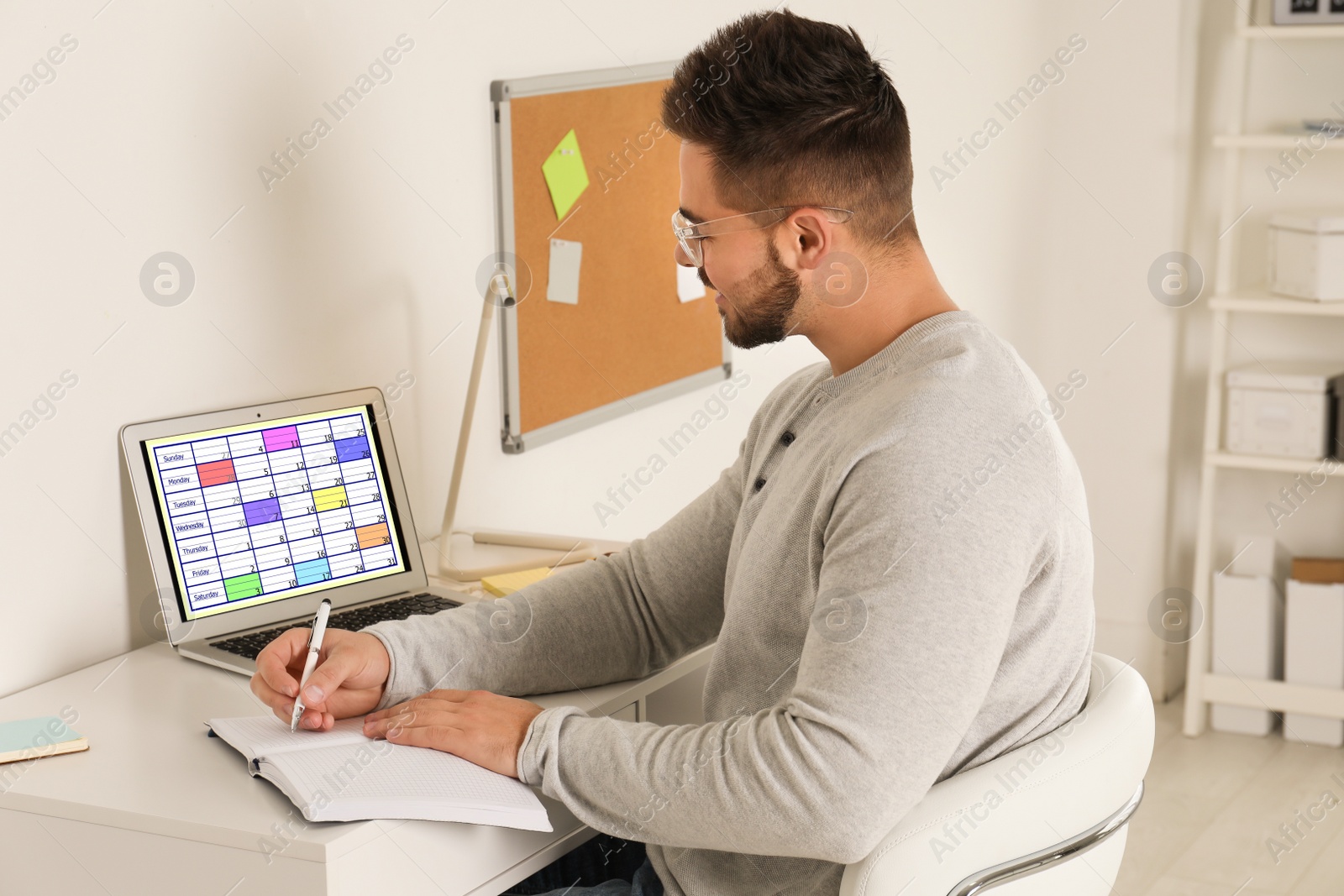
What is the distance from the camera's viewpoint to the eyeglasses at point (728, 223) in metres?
1.22

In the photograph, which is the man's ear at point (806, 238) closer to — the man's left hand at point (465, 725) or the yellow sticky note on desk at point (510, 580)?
the man's left hand at point (465, 725)

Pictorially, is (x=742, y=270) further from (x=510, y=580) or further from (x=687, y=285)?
(x=687, y=285)

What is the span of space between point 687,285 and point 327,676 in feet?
4.44

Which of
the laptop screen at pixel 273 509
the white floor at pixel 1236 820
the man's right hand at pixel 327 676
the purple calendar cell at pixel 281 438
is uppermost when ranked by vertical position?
the purple calendar cell at pixel 281 438

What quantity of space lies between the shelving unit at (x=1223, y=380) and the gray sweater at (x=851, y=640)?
6.78ft

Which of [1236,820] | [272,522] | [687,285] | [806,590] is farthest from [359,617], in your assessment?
[1236,820]

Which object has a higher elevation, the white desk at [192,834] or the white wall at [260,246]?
the white wall at [260,246]

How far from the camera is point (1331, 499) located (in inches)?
125

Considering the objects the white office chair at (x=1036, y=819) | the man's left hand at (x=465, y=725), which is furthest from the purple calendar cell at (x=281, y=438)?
the white office chair at (x=1036, y=819)

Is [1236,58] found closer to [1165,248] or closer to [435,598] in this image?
[1165,248]

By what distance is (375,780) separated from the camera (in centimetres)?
109

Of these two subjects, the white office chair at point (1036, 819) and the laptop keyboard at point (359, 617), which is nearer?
the white office chair at point (1036, 819)

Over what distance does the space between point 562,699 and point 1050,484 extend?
0.56 m

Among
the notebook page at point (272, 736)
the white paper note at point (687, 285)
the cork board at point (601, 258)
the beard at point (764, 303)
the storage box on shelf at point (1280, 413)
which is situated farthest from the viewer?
the storage box on shelf at point (1280, 413)
